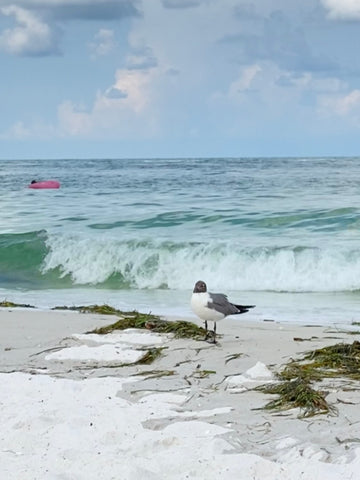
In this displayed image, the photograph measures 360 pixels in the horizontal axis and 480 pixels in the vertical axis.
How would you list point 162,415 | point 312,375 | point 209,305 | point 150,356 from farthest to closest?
1. point 209,305
2. point 150,356
3. point 312,375
4. point 162,415

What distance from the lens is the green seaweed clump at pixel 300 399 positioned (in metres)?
5.05

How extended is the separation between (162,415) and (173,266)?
439 inches

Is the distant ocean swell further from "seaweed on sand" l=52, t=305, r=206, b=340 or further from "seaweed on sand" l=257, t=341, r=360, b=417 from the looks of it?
"seaweed on sand" l=257, t=341, r=360, b=417

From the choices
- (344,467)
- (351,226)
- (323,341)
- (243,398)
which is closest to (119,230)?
(351,226)

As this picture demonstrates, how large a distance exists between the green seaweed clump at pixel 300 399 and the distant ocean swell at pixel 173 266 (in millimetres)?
8807

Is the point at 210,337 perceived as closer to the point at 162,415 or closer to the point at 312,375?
the point at 312,375

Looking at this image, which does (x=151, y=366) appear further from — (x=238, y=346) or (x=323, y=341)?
(x=323, y=341)

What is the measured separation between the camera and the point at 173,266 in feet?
53.1

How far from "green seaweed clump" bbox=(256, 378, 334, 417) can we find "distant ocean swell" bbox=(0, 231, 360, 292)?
8807 millimetres

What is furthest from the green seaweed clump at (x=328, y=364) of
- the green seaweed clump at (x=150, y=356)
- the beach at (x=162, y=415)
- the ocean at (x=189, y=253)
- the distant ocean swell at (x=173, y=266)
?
the distant ocean swell at (x=173, y=266)

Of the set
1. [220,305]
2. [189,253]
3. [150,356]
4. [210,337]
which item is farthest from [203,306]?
[189,253]

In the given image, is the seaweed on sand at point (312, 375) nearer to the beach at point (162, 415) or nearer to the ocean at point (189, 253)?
the beach at point (162, 415)

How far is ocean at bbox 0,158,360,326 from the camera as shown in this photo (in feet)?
42.8

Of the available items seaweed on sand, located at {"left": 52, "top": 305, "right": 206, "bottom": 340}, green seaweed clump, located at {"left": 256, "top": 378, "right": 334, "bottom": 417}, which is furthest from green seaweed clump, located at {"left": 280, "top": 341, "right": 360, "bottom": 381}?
seaweed on sand, located at {"left": 52, "top": 305, "right": 206, "bottom": 340}
